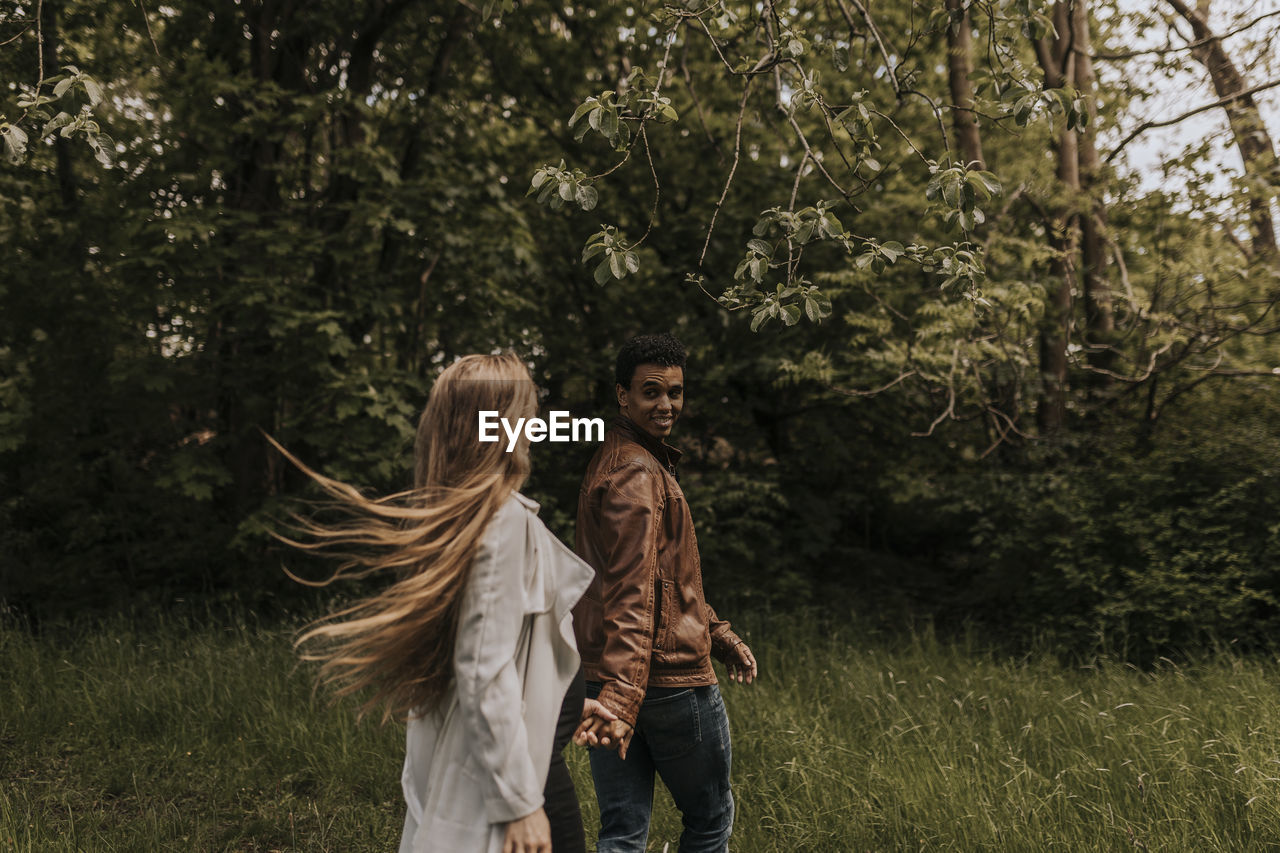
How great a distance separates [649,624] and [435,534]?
68 centimetres

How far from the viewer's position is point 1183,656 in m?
6.08

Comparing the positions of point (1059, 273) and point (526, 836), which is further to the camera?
point (1059, 273)

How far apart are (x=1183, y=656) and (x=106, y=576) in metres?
8.73

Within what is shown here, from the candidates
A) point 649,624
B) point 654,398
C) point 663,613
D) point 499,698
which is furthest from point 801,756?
point 499,698

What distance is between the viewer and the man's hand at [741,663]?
9.66ft

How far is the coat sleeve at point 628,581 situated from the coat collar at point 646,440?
154 millimetres

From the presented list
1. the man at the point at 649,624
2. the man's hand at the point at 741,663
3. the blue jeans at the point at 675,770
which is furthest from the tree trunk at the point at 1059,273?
the blue jeans at the point at 675,770

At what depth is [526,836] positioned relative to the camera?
75.2 inches

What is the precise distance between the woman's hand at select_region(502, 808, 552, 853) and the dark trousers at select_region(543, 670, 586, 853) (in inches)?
4.7

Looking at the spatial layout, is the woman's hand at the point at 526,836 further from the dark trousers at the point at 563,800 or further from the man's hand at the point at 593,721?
the man's hand at the point at 593,721

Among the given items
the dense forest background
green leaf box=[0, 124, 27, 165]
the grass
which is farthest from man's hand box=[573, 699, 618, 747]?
the dense forest background

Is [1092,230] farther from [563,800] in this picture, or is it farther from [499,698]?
[499,698]

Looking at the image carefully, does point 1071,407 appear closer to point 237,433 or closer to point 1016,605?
point 1016,605

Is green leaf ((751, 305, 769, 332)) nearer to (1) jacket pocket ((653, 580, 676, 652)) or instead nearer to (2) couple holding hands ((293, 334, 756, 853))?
(2) couple holding hands ((293, 334, 756, 853))
